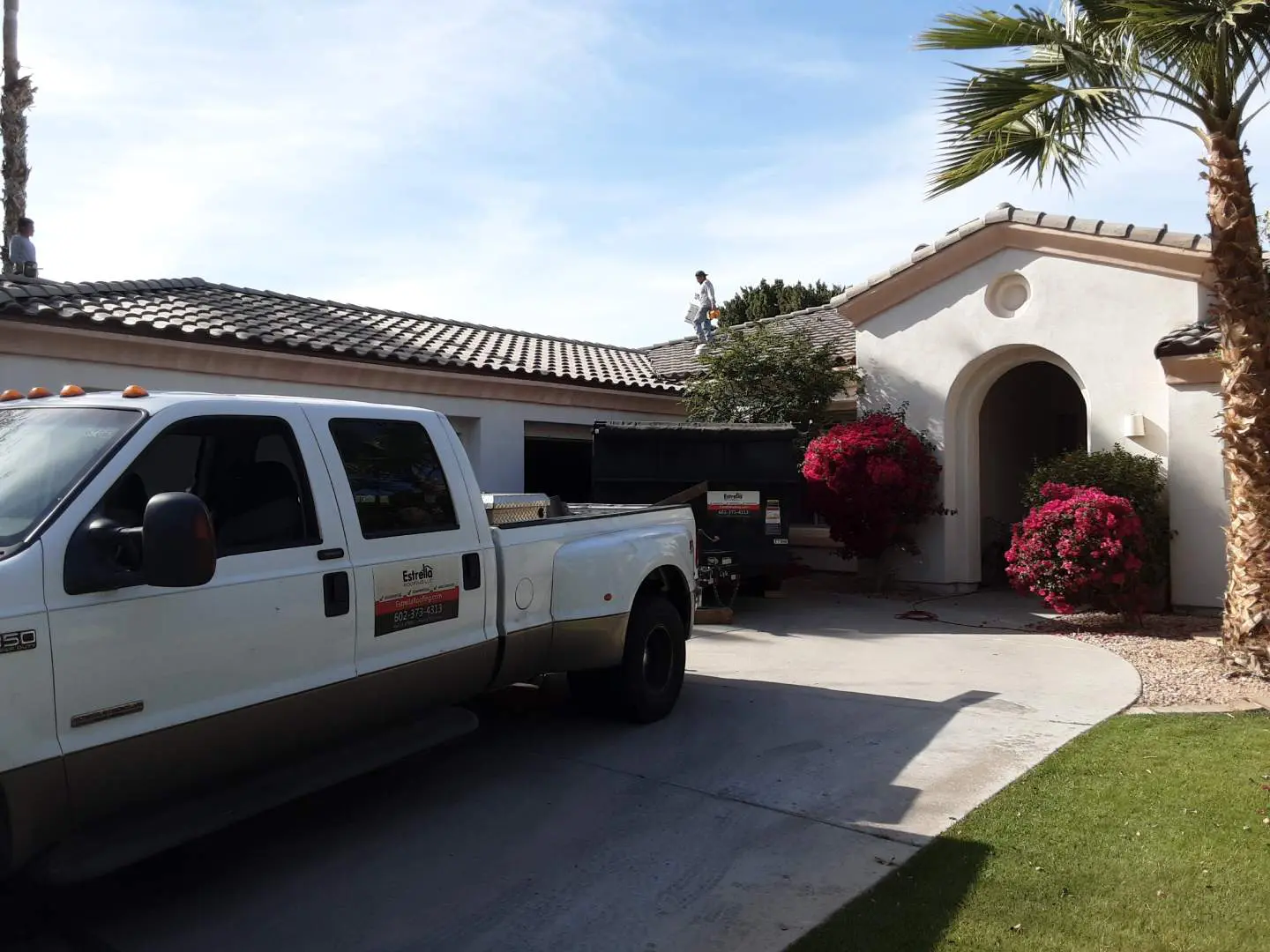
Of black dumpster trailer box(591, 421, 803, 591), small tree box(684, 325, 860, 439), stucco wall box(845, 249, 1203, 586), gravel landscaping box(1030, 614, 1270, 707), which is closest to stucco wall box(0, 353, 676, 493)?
small tree box(684, 325, 860, 439)

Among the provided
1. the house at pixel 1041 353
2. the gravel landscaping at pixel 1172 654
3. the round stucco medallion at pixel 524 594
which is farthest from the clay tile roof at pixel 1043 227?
the round stucco medallion at pixel 524 594

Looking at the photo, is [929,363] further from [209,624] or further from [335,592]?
[209,624]

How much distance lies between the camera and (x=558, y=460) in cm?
1549

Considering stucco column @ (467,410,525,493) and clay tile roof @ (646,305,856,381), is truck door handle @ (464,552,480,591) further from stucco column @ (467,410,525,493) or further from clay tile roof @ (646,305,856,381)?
clay tile roof @ (646,305,856,381)

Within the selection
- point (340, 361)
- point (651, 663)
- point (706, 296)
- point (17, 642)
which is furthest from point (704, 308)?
point (17, 642)

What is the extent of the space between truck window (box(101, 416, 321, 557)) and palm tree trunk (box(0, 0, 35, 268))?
691 inches

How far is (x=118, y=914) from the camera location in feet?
13.0

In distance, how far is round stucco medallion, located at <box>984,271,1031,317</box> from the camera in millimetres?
12492

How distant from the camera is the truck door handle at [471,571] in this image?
5113 millimetres

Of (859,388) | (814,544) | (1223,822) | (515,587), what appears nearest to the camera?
(1223,822)

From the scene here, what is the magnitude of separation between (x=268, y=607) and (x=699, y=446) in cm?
784

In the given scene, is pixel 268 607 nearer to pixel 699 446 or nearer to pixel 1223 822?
pixel 1223 822

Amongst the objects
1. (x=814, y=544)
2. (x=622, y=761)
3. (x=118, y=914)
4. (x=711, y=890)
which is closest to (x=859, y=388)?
(x=814, y=544)

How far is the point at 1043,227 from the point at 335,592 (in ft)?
34.4
